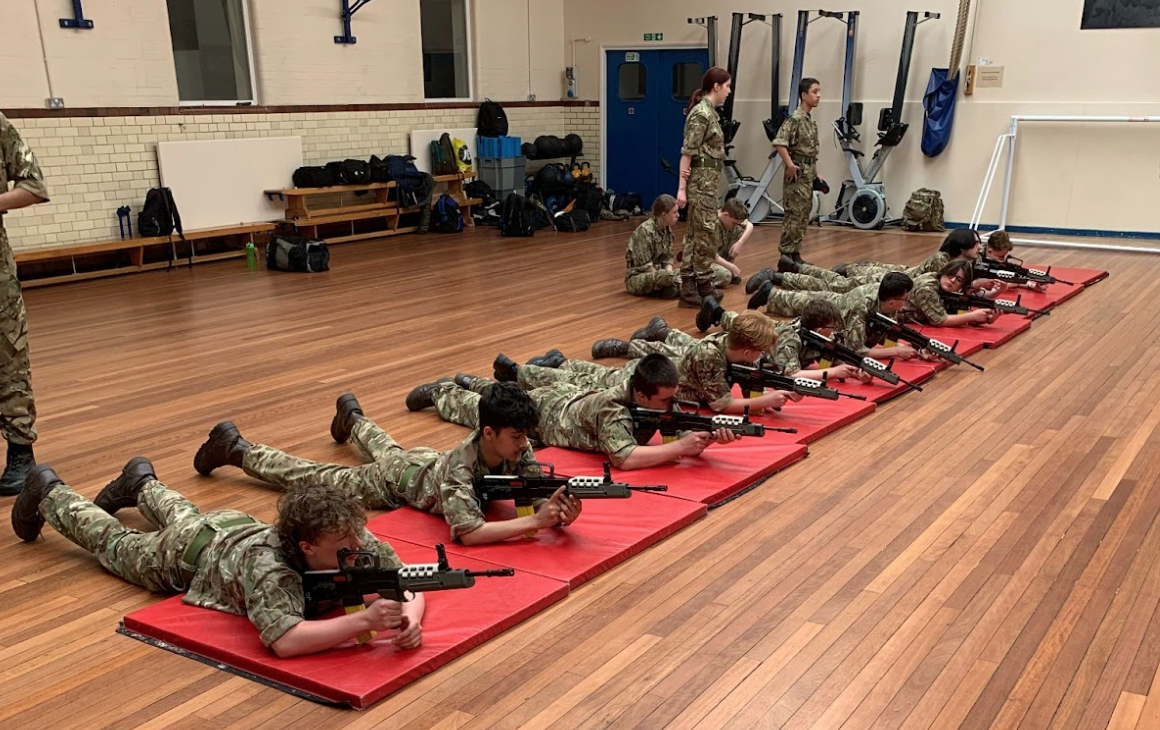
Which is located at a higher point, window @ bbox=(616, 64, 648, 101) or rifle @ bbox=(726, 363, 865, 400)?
window @ bbox=(616, 64, 648, 101)

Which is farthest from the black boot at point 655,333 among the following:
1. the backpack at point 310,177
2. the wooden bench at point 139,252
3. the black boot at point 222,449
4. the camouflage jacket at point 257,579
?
the backpack at point 310,177

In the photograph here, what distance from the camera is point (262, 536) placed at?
3.13 m

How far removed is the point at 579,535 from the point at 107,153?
8498 millimetres

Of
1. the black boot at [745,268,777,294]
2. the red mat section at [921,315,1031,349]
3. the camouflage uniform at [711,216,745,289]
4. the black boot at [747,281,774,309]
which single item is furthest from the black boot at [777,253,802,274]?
the red mat section at [921,315,1031,349]

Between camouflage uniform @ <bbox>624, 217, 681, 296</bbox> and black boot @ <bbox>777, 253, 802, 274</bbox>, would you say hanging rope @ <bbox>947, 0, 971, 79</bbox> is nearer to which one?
black boot @ <bbox>777, 253, 802, 274</bbox>

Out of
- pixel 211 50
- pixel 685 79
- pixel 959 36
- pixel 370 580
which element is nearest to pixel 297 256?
pixel 211 50

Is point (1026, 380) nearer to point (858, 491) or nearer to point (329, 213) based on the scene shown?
point (858, 491)

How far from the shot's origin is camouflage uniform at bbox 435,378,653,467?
447cm

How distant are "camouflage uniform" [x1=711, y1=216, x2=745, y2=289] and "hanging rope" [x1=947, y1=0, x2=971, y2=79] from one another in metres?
4.45

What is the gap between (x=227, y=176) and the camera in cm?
1105

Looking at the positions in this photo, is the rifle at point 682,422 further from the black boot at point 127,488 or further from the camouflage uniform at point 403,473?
the black boot at point 127,488

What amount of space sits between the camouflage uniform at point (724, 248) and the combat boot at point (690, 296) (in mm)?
292

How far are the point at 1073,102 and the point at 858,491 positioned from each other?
9296mm

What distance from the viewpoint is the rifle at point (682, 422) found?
4312 millimetres
